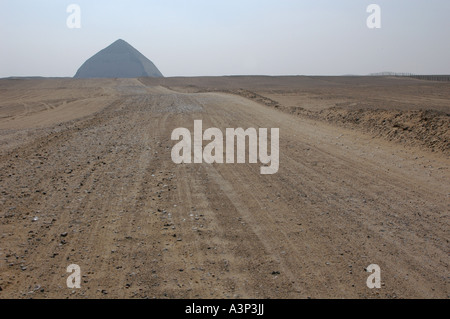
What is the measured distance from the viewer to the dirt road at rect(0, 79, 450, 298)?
4355mm

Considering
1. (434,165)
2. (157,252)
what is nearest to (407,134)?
(434,165)

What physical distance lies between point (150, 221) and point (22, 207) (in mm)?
2211

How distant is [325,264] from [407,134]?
8994 millimetres

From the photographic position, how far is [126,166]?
914cm

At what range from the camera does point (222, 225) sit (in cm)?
586

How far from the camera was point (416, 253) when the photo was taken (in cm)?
505

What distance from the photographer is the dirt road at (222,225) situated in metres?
4.36
